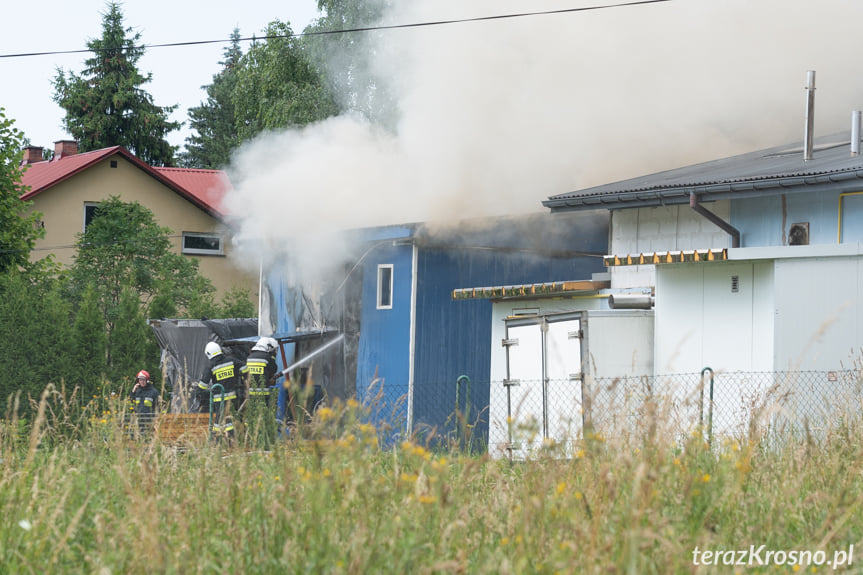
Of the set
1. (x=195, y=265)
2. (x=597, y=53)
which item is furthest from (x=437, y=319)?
(x=195, y=265)

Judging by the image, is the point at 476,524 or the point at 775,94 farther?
the point at 775,94

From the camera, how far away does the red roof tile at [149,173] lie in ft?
112

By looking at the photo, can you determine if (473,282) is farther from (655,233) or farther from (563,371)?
(563,371)

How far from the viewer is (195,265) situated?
29844 mm

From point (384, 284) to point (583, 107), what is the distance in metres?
6.59

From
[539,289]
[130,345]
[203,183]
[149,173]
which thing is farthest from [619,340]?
[203,183]

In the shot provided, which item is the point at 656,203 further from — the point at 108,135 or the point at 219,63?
the point at 219,63

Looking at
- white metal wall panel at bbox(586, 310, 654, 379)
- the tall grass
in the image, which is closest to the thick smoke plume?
white metal wall panel at bbox(586, 310, 654, 379)

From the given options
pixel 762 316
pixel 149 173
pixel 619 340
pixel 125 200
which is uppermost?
pixel 149 173

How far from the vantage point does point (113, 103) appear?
156 ft

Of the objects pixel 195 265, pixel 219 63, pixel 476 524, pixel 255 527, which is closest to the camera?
pixel 255 527

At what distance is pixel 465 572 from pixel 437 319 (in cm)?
1209

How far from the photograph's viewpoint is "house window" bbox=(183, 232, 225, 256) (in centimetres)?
3666

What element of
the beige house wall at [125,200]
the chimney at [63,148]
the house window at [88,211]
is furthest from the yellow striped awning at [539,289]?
the chimney at [63,148]
